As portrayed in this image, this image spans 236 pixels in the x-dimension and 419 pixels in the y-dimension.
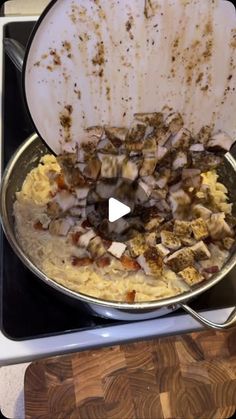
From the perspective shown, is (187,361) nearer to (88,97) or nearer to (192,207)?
(192,207)

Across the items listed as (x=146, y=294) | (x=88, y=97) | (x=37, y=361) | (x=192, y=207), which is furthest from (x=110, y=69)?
(x=37, y=361)

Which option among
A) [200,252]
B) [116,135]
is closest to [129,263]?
[200,252]

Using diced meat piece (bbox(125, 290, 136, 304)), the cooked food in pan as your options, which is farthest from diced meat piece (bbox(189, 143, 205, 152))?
diced meat piece (bbox(125, 290, 136, 304))

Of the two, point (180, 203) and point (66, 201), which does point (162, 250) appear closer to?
point (180, 203)

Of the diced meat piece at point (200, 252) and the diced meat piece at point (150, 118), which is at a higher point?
the diced meat piece at point (150, 118)

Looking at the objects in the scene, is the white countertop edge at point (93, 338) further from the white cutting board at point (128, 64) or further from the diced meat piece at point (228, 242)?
the white cutting board at point (128, 64)

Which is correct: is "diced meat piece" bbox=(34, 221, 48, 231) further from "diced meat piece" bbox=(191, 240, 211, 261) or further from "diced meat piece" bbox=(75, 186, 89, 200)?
"diced meat piece" bbox=(191, 240, 211, 261)

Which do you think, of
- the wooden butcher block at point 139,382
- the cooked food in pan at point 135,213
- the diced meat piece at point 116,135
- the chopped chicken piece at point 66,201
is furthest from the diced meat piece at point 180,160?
the wooden butcher block at point 139,382
